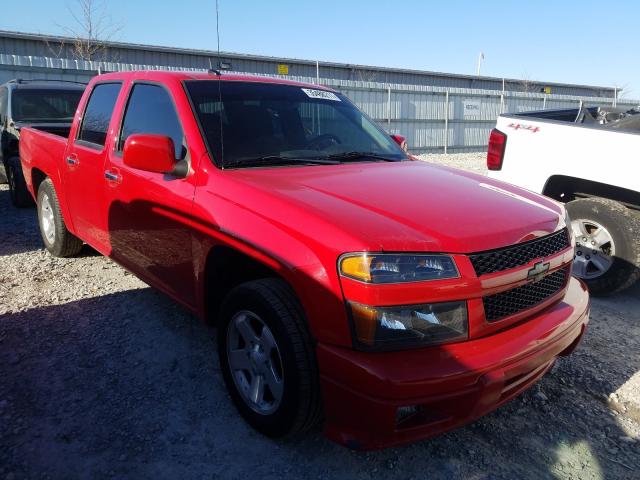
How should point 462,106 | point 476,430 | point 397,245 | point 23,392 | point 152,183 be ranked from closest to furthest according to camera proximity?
point 397,245 < point 476,430 < point 23,392 < point 152,183 < point 462,106

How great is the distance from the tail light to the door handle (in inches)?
132

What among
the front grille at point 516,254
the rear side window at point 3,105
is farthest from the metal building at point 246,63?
the front grille at point 516,254

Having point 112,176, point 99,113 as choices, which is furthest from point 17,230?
point 112,176

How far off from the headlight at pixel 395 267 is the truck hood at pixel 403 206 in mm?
37

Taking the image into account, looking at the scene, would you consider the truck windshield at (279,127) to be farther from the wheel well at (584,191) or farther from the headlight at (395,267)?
the wheel well at (584,191)

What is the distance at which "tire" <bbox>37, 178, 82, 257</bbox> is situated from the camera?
470 cm

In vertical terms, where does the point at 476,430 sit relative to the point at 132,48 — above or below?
below

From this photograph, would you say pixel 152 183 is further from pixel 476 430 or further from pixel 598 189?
pixel 598 189

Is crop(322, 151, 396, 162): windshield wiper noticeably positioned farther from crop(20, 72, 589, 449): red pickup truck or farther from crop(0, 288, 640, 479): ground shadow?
crop(0, 288, 640, 479): ground shadow

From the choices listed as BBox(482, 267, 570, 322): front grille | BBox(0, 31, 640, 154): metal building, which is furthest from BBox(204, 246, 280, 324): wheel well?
BBox(0, 31, 640, 154): metal building

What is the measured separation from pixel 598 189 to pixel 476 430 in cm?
290

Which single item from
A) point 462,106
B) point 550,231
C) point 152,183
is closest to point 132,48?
point 462,106

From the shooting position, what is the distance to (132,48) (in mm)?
16750

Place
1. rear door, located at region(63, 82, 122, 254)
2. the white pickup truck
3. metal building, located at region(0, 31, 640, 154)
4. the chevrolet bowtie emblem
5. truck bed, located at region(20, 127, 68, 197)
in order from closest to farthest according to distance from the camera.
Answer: the chevrolet bowtie emblem
rear door, located at region(63, 82, 122, 254)
the white pickup truck
truck bed, located at region(20, 127, 68, 197)
metal building, located at region(0, 31, 640, 154)
